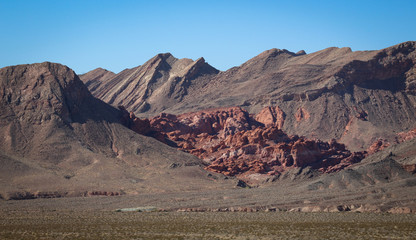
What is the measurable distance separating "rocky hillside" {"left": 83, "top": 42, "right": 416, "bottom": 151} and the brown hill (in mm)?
44637

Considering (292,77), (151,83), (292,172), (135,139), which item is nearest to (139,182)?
(135,139)

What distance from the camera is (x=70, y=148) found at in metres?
104

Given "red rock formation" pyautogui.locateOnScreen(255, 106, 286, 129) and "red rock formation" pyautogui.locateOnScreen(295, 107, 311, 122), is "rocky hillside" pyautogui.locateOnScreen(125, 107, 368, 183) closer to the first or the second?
"red rock formation" pyautogui.locateOnScreen(255, 106, 286, 129)

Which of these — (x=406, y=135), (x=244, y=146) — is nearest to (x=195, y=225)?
(x=244, y=146)

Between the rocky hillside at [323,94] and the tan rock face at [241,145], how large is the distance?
15465 mm

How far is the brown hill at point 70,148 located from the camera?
90750 millimetres

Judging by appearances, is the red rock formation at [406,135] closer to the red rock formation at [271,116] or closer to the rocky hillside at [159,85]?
the red rock formation at [271,116]

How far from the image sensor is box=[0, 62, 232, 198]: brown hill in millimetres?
90750

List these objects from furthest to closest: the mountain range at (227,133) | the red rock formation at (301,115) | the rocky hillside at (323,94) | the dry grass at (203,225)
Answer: the red rock formation at (301,115), the rocky hillside at (323,94), the mountain range at (227,133), the dry grass at (203,225)

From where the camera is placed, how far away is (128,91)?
190m

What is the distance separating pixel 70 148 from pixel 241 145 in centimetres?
3501

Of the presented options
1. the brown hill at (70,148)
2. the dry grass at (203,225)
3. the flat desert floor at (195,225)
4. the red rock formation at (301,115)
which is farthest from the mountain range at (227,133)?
the dry grass at (203,225)

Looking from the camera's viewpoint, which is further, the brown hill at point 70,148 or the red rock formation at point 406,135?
the red rock formation at point 406,135

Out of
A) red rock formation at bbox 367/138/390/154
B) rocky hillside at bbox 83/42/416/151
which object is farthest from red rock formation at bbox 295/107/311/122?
red rock formation at bbox 367/138/390/154
